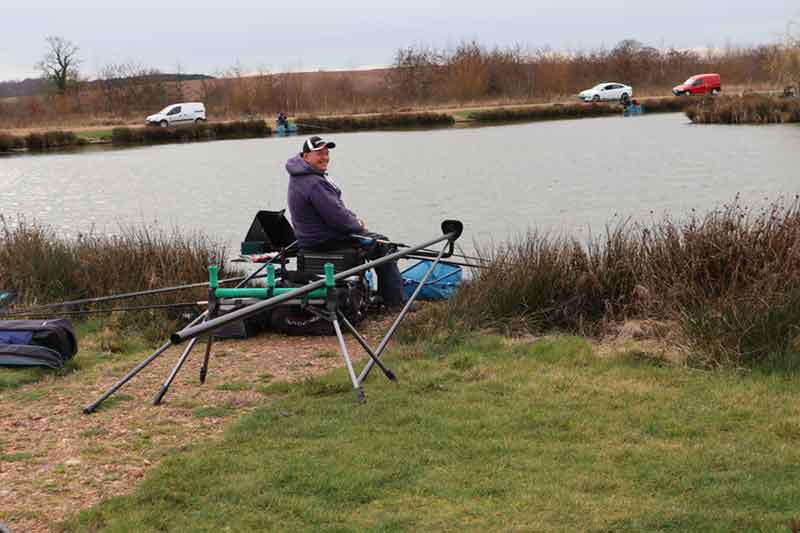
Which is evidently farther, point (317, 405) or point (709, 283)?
point (709, 283)

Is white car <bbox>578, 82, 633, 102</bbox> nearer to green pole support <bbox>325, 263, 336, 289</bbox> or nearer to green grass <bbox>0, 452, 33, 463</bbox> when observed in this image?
green pole support <bbox>325, 263, 336, 289</bbox>

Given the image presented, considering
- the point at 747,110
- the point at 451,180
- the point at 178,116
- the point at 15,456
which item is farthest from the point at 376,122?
the point at 15,456

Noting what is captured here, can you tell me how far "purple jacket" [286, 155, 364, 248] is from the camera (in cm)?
→ 734

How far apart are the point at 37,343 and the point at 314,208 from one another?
2.15 m

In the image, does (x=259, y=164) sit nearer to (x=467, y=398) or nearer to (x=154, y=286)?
(x=154, y=286)

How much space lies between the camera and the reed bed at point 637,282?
6285mm

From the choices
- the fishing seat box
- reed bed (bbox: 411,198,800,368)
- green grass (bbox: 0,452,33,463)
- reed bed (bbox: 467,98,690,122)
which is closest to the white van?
reed bed (bbox: 467,98,690,122)

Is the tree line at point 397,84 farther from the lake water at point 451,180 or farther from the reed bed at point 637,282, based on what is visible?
the reed bed at point 637,282

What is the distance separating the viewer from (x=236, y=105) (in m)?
49.8

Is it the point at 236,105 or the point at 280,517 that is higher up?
the point at 236,105

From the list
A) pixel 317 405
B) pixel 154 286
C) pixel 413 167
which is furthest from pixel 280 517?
pixel 413 167

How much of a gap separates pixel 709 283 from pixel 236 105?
44.8m

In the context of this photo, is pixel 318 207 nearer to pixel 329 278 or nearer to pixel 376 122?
pixel 329 278

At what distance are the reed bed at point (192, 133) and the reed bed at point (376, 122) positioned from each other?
6.22 ft
